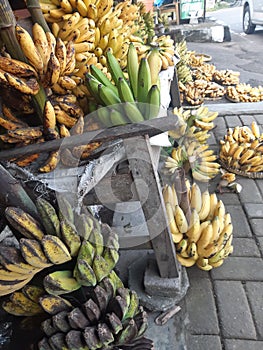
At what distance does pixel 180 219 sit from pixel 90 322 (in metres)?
0.96

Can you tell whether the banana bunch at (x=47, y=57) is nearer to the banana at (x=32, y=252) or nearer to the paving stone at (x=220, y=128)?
the banana at (x=32, y=252)

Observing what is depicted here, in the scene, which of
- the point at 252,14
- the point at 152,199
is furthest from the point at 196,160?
the point at 252,14

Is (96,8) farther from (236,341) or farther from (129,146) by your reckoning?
(236,341)

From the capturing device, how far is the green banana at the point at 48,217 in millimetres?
1255

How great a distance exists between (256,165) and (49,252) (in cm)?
269

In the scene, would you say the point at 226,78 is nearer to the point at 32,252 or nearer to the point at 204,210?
the point at 204,210

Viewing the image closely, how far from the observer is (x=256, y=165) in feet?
10.9

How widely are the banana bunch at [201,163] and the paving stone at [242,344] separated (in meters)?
1.72

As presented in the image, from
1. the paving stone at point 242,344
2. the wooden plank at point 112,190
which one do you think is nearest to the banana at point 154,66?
the wooden plank at point 112,190

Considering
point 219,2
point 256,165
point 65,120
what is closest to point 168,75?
point 256,165

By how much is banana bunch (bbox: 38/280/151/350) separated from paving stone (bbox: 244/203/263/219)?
1789 mm

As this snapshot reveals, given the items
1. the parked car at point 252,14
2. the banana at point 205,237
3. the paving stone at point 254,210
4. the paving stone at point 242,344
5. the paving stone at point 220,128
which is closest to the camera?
the paving stone at point 242,344

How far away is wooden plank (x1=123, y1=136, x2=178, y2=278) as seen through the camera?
1.52 meters

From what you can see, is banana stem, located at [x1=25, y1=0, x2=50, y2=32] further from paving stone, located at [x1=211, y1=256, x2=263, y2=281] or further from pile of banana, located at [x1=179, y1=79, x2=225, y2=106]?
pile of banana, located at [x1=179, y1=79, x2=225, y2=106]
